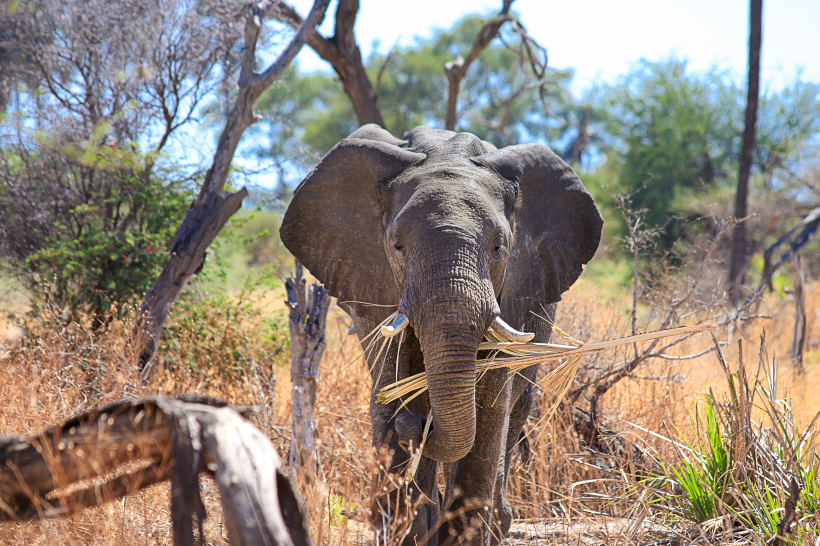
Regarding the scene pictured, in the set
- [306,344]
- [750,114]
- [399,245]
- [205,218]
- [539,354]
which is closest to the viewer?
[539,354]

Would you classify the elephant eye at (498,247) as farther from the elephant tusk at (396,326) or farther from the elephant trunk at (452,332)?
the elephant tusk at (396,326)

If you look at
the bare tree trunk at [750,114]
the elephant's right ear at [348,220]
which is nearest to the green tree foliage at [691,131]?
the bare tree trunk at [750,114]

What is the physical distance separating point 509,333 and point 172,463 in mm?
1698

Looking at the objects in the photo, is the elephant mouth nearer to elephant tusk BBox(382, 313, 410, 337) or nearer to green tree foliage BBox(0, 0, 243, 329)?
elephant tusk BBox(382, 313, 410, 337)

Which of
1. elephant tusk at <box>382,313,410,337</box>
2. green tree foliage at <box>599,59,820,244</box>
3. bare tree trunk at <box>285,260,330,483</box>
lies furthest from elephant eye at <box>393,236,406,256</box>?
green tree foliage at <box>599,59,820,244</box>

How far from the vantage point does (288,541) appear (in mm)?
1470

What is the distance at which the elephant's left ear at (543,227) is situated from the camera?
3.61 meters

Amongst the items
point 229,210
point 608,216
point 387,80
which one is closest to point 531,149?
point 229,210

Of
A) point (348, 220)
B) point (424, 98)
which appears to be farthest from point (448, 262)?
point (424, 98)

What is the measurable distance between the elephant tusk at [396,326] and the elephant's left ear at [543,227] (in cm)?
76

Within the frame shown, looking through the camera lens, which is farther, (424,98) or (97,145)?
(424,98)

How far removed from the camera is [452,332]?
2.89 meters

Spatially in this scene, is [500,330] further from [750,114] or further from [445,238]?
[750,114]

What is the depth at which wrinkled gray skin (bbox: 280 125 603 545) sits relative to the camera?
9.68 feet
